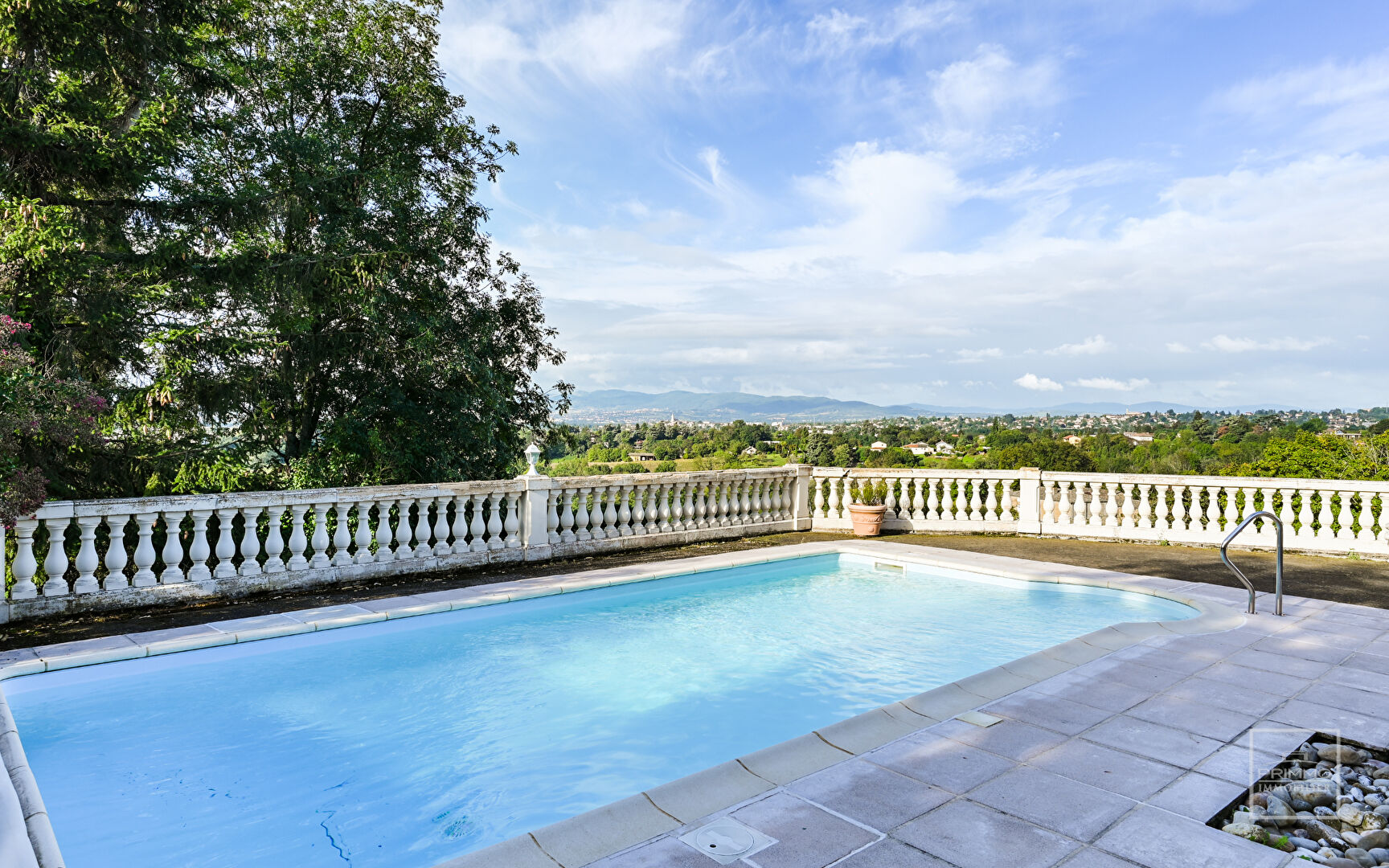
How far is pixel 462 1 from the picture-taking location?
37.6 feet

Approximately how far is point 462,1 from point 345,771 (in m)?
11.4

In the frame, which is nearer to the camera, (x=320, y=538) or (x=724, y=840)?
(x=724, y=840)

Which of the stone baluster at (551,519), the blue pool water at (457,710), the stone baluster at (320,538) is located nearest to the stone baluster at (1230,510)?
the blue pool water at (457,710)

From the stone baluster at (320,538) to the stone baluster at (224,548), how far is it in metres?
0.68

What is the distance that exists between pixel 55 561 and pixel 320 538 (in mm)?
1954

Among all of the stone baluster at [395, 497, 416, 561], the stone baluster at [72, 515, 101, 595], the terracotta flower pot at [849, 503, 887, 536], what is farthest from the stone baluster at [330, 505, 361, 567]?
the terracotta flower pot at [849, 503, 887, 536]

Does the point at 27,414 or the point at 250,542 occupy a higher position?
the point at 27,414

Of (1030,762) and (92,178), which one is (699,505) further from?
(92,178)

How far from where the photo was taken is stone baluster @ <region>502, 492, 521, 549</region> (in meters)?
8.64

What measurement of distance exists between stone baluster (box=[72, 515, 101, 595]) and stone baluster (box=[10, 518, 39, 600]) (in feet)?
0.91

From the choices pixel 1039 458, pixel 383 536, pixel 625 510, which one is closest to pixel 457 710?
pixel 383 536

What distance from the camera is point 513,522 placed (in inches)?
343

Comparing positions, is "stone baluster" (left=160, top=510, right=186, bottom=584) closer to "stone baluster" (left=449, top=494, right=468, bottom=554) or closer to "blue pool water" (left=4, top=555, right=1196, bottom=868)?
"blue pool water" (left=4, top=555, right=1196, bottom=868)

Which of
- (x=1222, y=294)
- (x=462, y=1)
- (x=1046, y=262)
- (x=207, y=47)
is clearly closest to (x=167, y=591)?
(x=207, y=47)
